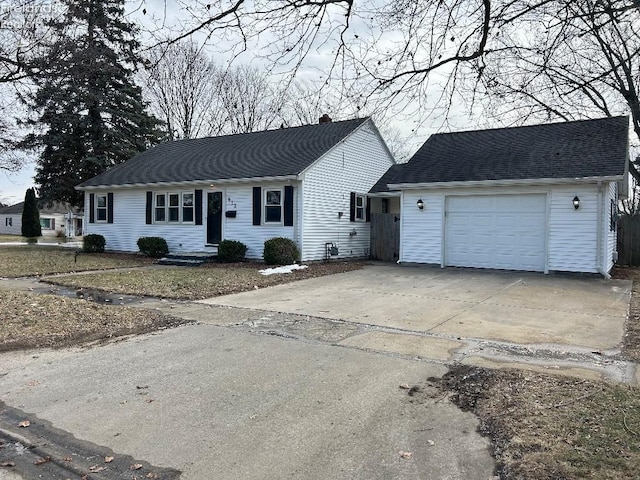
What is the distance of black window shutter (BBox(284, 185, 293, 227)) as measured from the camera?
638 inches

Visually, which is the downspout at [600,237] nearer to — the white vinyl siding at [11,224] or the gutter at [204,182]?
the gutter at [204,182]

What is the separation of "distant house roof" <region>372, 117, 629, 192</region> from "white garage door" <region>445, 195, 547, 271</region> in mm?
793

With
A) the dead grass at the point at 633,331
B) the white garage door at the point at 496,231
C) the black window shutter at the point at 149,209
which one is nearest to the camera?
the dead grass at the point at 633,331

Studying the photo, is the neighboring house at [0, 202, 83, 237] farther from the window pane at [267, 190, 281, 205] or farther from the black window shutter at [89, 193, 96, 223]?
the window pane at [267, 190, 281, 205]

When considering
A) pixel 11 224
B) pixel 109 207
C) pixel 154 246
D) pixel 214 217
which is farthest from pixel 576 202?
pixel 11 224

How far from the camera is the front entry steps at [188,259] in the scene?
54.0 ft

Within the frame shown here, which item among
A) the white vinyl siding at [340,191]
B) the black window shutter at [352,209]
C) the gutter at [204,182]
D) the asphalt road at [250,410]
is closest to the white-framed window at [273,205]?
the gutter at [204,182]

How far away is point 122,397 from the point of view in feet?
14.1

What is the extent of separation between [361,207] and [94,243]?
Answer: 37.6 feet

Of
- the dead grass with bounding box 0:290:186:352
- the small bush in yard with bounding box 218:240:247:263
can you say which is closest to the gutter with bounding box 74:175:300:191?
the small bush in yard with bounding box 218:240:247:263

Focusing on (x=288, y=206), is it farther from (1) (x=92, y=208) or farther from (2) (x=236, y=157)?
(1) (x=92, y=208)

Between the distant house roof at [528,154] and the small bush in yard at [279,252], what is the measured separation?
4.31 metres

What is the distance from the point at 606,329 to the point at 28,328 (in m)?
8.23

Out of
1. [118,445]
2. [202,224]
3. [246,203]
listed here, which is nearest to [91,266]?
[202,224]
